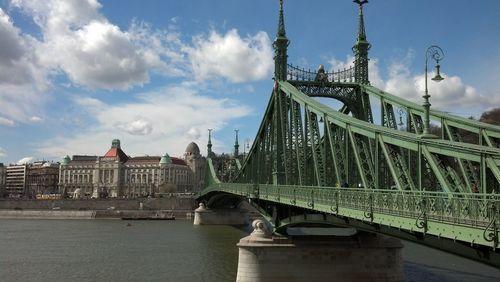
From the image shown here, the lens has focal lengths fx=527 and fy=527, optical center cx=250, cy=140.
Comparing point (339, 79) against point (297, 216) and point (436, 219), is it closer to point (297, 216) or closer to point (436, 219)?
point (297, 216)

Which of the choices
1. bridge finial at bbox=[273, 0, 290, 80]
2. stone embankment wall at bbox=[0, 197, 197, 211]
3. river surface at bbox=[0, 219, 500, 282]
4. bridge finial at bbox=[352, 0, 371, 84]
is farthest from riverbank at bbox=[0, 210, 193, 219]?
bridge finial at bbox=[352, 0, 371, 84]

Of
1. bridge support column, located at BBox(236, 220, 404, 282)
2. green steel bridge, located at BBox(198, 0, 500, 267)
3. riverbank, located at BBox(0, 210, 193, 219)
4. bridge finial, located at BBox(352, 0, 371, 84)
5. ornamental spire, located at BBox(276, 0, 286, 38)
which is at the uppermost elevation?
ornamental spire, located at BBox(276, 0, 286, 38)

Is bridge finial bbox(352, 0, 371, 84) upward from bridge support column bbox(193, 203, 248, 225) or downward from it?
upward

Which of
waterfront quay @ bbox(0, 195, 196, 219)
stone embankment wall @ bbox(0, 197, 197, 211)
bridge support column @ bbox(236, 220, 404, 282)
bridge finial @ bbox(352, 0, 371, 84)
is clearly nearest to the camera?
bridge support column @ bbox(236, 220, 404, 282)

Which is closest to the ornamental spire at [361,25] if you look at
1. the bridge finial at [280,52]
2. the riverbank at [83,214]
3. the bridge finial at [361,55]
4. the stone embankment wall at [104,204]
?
the bridge finial at [361,55]

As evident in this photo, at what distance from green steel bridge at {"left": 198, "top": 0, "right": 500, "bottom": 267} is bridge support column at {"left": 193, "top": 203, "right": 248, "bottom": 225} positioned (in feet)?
126

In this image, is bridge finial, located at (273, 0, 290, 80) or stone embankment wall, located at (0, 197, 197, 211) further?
stone embankment wall, located at (0, 197, 197, 211)

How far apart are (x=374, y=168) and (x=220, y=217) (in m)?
72.1

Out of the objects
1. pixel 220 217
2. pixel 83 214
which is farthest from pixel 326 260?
pixel 83 214

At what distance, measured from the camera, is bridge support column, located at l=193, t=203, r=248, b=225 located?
298ft

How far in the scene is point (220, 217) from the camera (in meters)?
91.8

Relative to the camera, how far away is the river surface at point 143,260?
3662 centimetres

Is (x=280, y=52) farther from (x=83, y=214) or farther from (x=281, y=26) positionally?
(x=83, y=214)

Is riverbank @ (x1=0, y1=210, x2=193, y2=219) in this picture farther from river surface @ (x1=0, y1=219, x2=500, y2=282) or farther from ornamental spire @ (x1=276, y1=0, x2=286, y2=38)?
ornamental spire @ (x1=276, y1=0, x2=286, y2=38)
